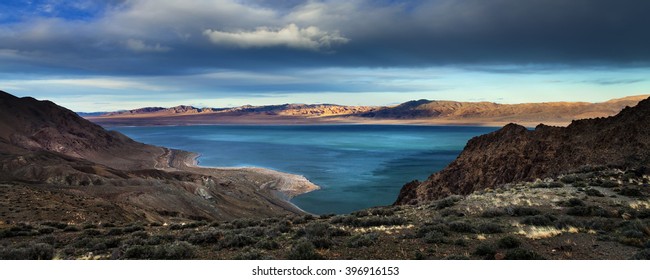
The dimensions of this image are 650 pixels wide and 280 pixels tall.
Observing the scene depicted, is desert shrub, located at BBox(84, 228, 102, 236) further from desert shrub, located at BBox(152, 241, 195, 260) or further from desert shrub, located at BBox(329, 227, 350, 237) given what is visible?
desert shrub, located at BBox(329, 227, 350, 237)

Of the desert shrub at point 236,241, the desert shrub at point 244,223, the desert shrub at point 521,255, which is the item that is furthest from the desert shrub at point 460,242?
the desert shrub at point 244,223

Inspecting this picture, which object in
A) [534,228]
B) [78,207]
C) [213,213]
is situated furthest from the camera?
[213,213]

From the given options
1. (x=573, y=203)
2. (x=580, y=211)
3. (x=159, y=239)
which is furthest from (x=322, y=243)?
(x=573, y=203)

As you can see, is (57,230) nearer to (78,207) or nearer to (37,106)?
(78,207)

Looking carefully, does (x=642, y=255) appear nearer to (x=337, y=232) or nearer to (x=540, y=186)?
(x=337, y=232)

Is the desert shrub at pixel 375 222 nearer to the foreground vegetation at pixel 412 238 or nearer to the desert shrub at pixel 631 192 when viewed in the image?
the foreground vegetation at pixel 412 238

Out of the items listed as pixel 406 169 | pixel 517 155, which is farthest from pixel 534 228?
pixel 406 169
